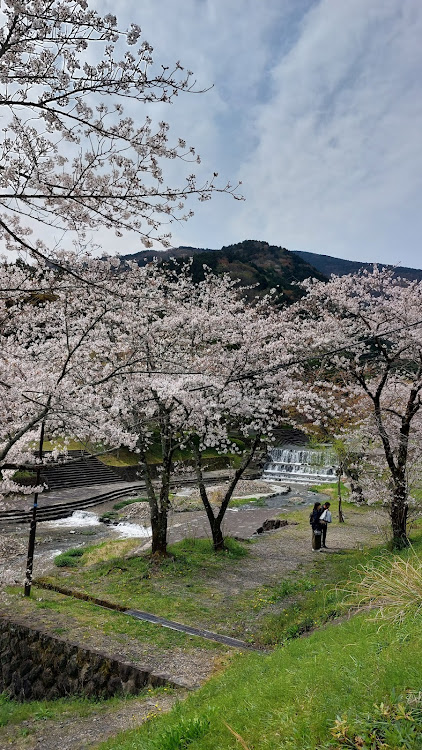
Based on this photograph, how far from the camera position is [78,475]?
31.9m

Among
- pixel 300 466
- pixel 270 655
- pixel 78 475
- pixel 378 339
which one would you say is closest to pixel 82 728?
pixel 270 655

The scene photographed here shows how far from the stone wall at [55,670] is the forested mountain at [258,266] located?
152ft

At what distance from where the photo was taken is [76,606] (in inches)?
407

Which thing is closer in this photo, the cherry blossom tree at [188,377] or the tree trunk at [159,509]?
the cherry blossom tree at [188,377]

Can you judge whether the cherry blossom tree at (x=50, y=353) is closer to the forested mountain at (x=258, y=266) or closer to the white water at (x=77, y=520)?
the white water at (x=77, y=520)

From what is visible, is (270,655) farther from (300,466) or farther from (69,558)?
(300,466)

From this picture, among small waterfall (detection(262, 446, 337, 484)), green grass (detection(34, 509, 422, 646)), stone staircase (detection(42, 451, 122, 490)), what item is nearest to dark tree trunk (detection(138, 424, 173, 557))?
green grass (detection(34, 509, 422, 646))

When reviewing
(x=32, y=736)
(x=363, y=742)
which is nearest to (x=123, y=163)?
(x=363, y=742)

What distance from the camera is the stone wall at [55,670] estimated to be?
7488mm

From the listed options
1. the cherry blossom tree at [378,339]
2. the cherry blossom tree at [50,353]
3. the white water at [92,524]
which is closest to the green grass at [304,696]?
the cherry blossom tree at [50,353]

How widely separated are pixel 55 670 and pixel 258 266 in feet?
322

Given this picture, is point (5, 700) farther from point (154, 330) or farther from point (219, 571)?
point (154, 330)

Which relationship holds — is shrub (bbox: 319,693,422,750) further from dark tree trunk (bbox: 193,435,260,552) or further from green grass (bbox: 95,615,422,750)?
dark tree trunk (bbox: 193,435,260,552)

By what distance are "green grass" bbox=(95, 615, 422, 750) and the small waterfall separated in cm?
3106
